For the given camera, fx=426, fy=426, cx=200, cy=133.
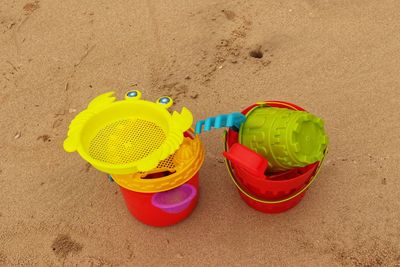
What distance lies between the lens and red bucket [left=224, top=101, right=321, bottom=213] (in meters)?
1.31

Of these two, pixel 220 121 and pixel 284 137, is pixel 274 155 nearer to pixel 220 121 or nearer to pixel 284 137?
pixel 284 137

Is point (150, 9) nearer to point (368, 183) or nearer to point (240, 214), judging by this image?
point (240, 214)

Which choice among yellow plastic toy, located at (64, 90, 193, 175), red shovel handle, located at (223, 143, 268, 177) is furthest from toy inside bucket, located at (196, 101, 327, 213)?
yellow plastic toy, located at (64, 90, 193, 175)

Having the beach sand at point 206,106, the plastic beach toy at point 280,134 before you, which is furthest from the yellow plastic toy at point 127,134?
the beach sand at point 206,106

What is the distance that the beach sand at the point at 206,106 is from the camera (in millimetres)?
1435

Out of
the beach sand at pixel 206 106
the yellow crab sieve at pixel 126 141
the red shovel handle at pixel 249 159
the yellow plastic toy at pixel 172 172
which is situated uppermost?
the red shovel handle at pixel 249 159

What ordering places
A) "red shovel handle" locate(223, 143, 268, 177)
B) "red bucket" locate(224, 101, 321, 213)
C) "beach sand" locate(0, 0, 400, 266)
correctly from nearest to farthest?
"red shovel handle" locate(223, 143, 268, 177) < "red bucket" locate(224, 101, 321, 213) < "beach sand" locate(0, 0, 400, 266)

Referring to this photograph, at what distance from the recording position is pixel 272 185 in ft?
4.30

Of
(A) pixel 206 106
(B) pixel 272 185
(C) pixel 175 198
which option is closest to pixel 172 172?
(C) pixel 175 198

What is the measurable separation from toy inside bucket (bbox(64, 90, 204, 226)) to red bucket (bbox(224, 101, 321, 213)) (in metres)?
0.14

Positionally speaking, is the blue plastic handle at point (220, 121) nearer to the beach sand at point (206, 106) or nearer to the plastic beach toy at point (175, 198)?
the plastic beach toy at point (175, 198)

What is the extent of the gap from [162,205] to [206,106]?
617 mm

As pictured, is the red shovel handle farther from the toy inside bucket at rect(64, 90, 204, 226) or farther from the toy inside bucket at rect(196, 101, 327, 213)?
the toy inside bucket at rect(64, 90, 204, 226)

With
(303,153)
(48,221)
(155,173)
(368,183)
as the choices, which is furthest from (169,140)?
(368,183)
